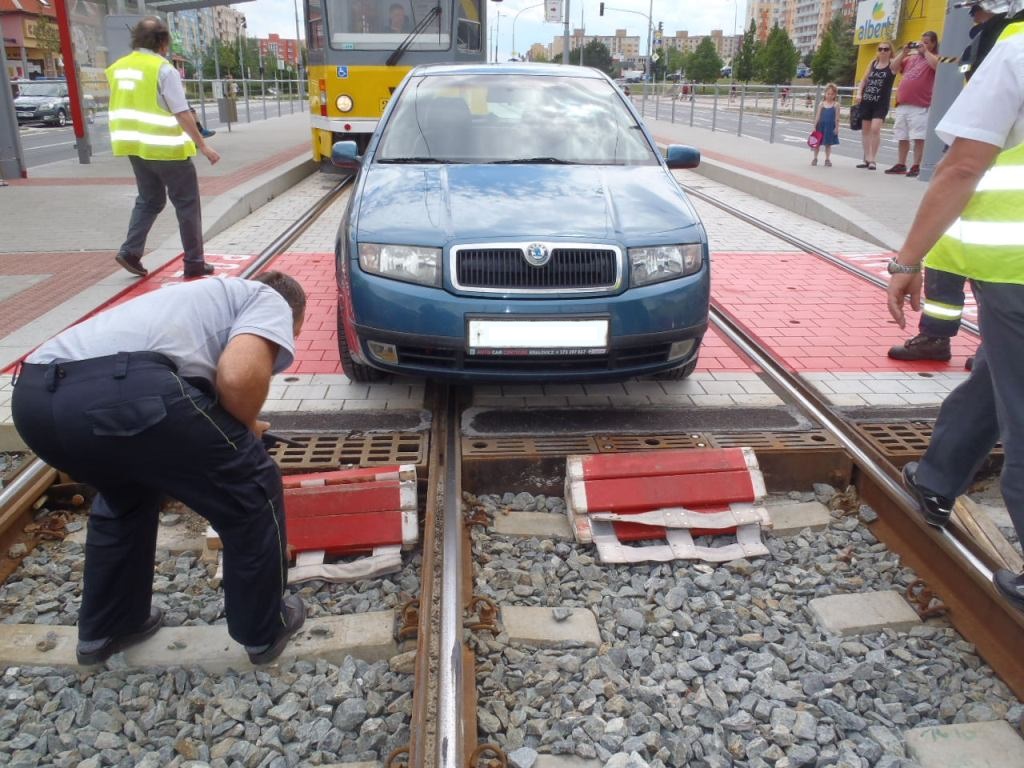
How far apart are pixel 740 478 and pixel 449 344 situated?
1.39 m

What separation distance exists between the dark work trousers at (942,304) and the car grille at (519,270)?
2.29m

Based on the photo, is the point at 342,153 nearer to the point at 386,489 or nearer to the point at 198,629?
the point at 386,489

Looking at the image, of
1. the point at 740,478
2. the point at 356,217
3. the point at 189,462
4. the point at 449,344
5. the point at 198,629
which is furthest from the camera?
the point at 356,217

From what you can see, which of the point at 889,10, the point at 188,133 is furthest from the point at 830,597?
the point at 889,10

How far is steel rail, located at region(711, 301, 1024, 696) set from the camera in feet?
9.04

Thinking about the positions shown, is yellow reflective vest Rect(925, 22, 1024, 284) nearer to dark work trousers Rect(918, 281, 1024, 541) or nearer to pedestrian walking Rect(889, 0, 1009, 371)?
dark work trousers Rect(918, 281, 1024, 541)

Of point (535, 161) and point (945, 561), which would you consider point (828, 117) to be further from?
point (945, 561)

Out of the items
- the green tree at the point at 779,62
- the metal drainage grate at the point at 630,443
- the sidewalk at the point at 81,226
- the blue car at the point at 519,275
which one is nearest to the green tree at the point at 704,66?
the green tree at the point at 779,62

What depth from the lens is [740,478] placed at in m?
3.69

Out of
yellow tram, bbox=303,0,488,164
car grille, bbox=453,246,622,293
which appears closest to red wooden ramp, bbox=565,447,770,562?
car grille, bbox=453,246,622,293

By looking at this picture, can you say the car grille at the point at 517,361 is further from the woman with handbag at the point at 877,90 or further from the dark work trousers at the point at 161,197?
the woman with handbag at the point at 877,90

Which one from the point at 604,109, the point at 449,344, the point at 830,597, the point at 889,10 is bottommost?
the point at 830,597

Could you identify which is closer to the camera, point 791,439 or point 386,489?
point 386,489

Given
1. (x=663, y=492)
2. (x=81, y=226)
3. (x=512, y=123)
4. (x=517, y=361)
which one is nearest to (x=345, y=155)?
(x=512, y=123)
